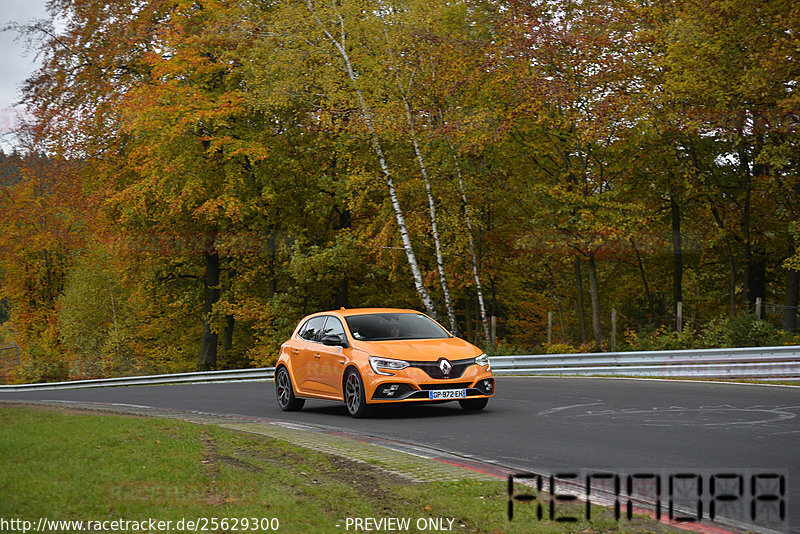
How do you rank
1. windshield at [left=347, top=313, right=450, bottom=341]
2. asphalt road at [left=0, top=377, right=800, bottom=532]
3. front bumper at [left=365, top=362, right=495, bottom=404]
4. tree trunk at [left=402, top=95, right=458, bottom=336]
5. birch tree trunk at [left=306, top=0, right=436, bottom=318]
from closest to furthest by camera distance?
asphalt road at [left=0, top=377, right=800, bottom=532] < front bumper at [left=365, top=362, right=495, bottom=404] < windshield at [left=347, top=313, right=450, bottom=341] < tree trunk at [left=402, top=95, right=458, bottom=336] < birch tree trunk at [left=306, top=0, right=436, bottom=318]

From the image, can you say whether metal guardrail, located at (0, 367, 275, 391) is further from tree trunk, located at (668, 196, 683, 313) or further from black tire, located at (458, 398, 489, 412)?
black tire, located at (458, 398, 489, 412)

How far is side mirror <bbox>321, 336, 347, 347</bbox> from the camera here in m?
15.0

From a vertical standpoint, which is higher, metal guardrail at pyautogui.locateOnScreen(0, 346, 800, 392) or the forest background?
the forest background

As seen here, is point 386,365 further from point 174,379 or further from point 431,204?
point 174,379

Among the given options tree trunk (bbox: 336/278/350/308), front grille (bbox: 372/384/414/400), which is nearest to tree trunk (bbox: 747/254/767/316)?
tree trunk (bbox: 336/278/350/308)

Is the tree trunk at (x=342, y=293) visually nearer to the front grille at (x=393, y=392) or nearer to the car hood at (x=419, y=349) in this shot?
the car hood at (x=419, y=349)

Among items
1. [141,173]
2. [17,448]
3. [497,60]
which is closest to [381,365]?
[17,448]

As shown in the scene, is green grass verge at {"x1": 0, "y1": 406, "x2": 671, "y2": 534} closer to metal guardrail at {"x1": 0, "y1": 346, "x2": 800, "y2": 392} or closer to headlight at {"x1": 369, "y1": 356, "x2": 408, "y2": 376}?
headlight at {"x1": 369, "y1": 356, "x2": 408, "y2": 376}

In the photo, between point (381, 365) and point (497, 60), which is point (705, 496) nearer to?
point (381, 365)

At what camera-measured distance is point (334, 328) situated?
15641 millimetres

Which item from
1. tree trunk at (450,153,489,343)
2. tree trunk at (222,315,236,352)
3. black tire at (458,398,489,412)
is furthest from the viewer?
tree trunk at (222,315,236,352)

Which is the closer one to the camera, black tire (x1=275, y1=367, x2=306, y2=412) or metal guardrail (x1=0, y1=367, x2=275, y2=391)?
black tire (x1=275, y1=367, x2=306, y2=412)

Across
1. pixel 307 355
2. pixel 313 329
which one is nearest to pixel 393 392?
pixel 307 355

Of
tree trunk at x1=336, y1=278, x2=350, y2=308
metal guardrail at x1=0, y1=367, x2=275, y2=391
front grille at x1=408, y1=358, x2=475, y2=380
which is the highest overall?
tree trunk at x1=336, y1=278, x2=350, y2=308
